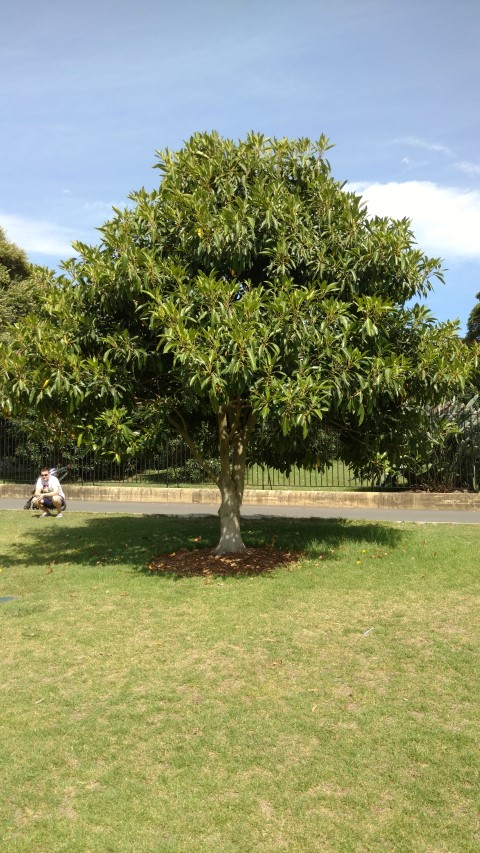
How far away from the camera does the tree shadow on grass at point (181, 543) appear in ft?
28.0

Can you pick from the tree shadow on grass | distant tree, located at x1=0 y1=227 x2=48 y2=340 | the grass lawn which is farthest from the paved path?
distant tree, located at x1=0 y1=227 x2=48 y2=340

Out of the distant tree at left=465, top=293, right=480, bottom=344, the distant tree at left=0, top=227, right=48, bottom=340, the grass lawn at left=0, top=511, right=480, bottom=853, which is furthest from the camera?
the distant tree at left=465, top=293, right=480, bottom=344

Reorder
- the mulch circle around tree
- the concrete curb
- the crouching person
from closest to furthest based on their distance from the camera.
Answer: the mulch circle around tree < the crouching person < the concrete curb

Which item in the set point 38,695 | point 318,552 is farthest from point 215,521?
point 38,695

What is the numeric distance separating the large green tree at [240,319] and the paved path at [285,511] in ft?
13.8

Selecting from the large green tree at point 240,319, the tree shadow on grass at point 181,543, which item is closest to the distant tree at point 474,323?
the tree shadow on grass at point 181,543

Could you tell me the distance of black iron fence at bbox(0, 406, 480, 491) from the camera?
607 inches

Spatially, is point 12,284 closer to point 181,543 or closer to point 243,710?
point 181,543

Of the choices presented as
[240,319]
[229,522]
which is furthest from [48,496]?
[240,319]

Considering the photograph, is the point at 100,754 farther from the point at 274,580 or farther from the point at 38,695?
the point at 274,580

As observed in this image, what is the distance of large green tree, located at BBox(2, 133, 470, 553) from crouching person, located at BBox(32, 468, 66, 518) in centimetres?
525

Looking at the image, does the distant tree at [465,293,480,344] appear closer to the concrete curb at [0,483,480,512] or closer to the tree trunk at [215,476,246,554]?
the concrete curb at [0,483,480,512]

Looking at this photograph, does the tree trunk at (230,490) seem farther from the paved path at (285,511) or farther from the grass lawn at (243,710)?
the paved path at (285,511)

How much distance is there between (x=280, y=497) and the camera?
1507 centimetres
